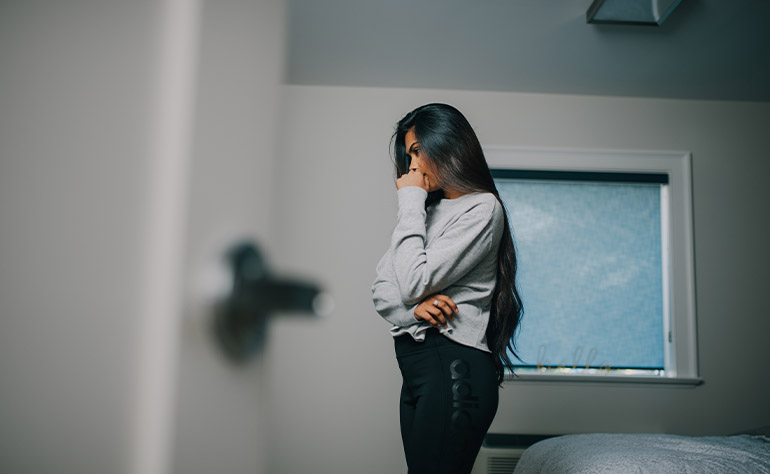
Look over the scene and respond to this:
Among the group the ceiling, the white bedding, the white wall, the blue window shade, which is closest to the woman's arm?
the white bedding

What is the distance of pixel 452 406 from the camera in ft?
3.42

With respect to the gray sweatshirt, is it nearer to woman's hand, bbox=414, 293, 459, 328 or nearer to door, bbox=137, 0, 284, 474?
woman's hand, bbox=414, 293, 459, 328

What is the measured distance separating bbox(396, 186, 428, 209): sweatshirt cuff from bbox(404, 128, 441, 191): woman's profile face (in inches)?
1.9

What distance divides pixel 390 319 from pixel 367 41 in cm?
178

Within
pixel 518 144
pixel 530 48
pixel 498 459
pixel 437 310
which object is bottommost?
pixel 498 459

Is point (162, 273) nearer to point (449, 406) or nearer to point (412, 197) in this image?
point (449, 406)

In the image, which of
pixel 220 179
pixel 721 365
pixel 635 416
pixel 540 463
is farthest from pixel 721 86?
pixel 220 179

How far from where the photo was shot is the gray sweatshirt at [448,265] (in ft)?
3.69

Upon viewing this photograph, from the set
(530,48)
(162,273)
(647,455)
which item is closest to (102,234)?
(162,273)

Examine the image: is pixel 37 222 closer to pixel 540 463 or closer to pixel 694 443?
pixel 540 463

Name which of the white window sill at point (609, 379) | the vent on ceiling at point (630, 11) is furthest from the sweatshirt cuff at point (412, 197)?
the white window sill at point (609, 379)

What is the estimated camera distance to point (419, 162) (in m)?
1.32

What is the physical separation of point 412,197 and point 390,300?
0.27m

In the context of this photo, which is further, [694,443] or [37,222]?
[694,443]
